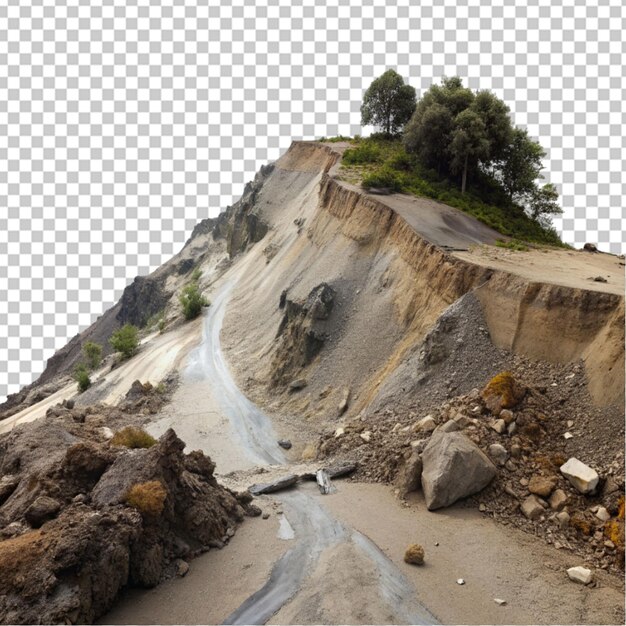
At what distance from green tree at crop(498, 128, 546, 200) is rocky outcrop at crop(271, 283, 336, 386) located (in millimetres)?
18349

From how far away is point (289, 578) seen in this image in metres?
12.3

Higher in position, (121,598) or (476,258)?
(476,258)

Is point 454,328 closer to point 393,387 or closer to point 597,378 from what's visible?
point 393,387

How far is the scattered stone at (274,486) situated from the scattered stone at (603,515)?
8851mm

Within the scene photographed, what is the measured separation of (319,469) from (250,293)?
28.4 metres

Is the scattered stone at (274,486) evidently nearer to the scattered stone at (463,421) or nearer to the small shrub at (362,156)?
the scattered stone at (463,421)

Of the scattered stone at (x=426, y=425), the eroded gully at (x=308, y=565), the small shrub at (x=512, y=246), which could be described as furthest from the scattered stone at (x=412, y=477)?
the small shrub at (x=512, y=246)

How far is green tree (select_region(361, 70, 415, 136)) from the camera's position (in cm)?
5222

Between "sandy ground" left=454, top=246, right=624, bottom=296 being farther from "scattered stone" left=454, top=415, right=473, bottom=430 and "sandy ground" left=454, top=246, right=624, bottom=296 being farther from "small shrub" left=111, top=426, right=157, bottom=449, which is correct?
"small shrub" left=111, top=426, right=157, bottom=449

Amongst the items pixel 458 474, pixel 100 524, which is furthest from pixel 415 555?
pixel 100 524

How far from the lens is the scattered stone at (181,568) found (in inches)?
504

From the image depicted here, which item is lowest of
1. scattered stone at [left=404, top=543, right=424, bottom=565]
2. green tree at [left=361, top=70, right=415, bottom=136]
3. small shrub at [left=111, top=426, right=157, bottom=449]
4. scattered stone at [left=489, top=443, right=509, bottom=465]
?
scattered stone at [left=404, top=543, right=424, bottom=565]

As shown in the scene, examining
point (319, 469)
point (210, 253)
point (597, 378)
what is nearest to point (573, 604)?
point (597, 378)

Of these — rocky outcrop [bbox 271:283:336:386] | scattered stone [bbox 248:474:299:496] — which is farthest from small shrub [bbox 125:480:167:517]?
rocky outcrop [bbox 271:283:336:386]
